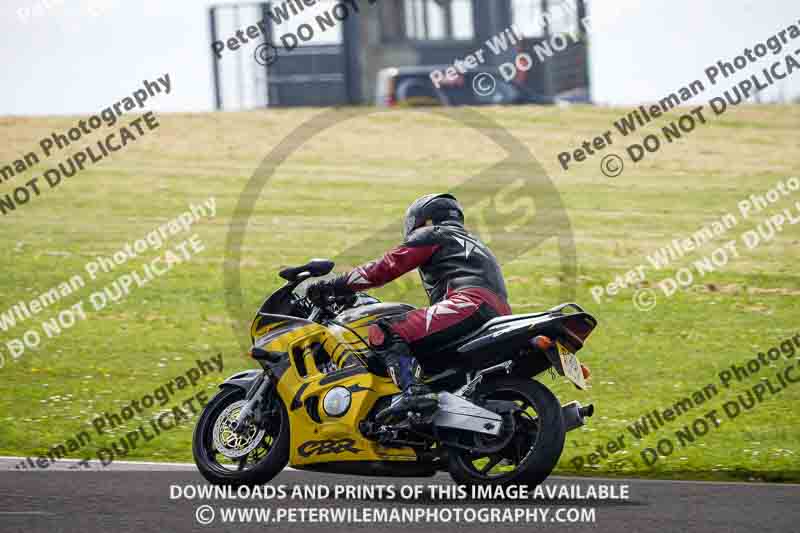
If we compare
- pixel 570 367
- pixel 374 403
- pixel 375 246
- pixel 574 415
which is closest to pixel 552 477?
pixel 574 415

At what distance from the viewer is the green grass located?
12148 mm

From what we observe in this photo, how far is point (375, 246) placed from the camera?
20984mm

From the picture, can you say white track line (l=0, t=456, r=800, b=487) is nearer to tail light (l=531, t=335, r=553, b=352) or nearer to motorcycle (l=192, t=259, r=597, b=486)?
motorcycle (l=192, t=259, r=597, b=486)

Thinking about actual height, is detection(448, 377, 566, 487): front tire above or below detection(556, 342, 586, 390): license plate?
below

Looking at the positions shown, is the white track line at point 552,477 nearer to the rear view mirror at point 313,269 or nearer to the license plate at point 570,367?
the license plate at point 570,367

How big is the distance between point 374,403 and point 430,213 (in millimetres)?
1352

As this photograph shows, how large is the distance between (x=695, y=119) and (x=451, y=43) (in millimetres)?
14168

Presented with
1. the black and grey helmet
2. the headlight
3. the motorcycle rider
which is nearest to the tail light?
the motorcycle rider

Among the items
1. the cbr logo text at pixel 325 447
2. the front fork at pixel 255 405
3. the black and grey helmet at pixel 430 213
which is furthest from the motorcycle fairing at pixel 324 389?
the black and grey helmet at pixel 430 213

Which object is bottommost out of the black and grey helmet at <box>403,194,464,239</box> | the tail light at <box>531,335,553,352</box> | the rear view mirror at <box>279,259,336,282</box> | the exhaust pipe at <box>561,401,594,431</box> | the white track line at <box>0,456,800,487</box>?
the white track line at <box>0,456,800,487</box>

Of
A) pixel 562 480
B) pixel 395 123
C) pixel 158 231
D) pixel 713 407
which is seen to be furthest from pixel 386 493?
pixel 395 123

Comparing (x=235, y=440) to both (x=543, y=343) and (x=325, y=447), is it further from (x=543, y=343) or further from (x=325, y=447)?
(x=543, y=343)

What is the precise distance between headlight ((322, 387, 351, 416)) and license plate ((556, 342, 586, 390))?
1475 mm

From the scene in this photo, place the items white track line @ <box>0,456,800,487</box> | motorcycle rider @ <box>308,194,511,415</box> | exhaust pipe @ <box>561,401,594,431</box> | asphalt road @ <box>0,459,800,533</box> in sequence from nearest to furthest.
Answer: asphalt road @ <box>0,459,800,533</box>, exhaust pipe @ <box>561,401,594,431</box>, motorcycle rider @ <box>308,194,511,415</box>, white track line @ <box>0,456,800,487</box>
